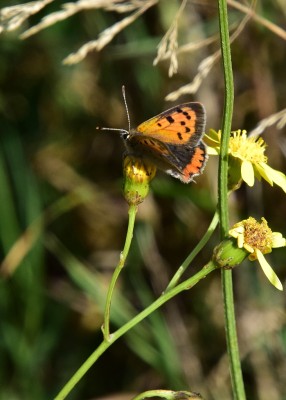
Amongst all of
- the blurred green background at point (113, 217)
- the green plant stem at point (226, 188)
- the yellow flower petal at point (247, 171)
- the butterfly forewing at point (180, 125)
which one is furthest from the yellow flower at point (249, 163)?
the blurred green background at point (113, 217)

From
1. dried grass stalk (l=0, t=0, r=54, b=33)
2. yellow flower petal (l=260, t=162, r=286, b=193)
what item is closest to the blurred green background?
dried grass stalk (l=0, t=0, r=54, b=33)

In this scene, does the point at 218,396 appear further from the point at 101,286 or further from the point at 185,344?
the point at 101,286

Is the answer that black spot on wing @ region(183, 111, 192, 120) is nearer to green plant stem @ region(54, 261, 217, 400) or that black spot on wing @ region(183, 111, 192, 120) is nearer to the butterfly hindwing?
the butterfly hindwing

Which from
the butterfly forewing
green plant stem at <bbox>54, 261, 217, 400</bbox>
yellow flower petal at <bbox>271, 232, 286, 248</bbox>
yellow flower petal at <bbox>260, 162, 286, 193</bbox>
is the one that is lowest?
green plant stem at <bbox>54, 261, 217, 400</bbox>

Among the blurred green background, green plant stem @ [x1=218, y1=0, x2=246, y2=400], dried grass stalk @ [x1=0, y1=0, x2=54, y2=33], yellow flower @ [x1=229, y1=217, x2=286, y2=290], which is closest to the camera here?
green plant stem @ [x1=218, y1=0, x2=246, y2=400]

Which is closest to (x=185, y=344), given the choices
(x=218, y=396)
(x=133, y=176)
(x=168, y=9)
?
(x=218, y=396)
